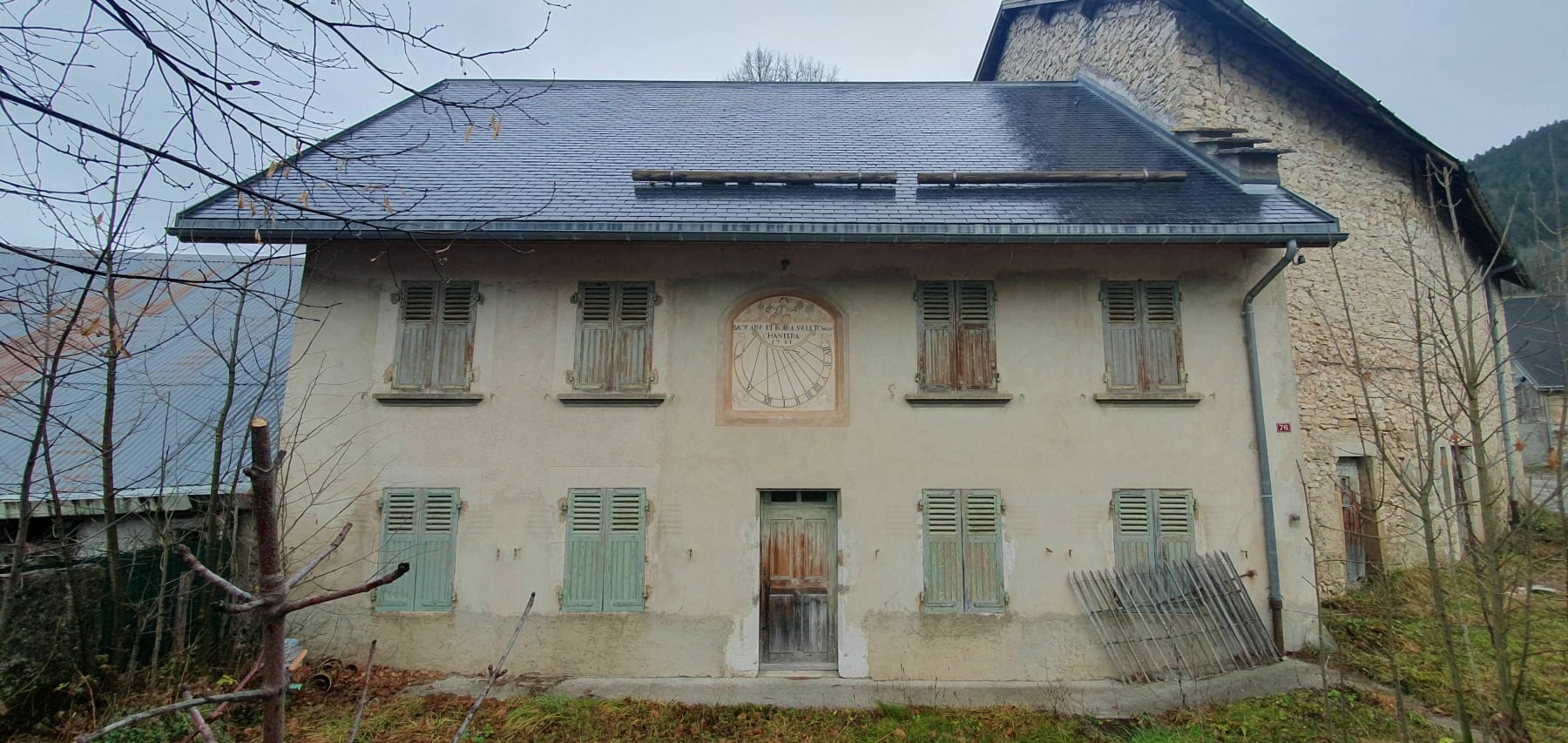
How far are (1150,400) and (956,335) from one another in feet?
6.26

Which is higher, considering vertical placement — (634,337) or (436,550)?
(634,337)

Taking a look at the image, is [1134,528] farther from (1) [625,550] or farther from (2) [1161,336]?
(1) [625,550]

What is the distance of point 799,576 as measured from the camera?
6707 millimetres

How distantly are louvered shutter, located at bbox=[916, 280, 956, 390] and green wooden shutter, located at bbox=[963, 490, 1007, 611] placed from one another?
1.10 m

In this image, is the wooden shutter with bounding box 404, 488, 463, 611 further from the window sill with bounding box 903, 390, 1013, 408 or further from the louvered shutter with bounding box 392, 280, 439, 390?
the window sill with bounding box 903, 390, 1013, 408

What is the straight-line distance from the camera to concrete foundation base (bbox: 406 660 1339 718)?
5.93 meters

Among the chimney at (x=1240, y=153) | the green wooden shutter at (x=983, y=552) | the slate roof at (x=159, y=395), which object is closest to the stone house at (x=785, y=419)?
the green wooden shutter at (x=983, y=552)

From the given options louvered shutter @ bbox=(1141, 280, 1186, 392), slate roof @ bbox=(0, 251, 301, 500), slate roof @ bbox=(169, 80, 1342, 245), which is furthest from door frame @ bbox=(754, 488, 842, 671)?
slate roof @ bbox=(0, 251, 301, 500)

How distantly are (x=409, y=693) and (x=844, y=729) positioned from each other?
12.1 ft

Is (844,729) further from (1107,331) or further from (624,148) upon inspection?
(624,148)

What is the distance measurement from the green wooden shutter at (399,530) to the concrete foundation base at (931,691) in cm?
99

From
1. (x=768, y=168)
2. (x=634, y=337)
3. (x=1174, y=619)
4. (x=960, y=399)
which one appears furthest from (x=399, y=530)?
(x=1174, y=619)

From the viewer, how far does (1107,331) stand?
22.7ft

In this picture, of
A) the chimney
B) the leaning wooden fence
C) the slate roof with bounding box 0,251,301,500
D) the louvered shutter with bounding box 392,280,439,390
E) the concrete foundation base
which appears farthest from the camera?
the chimney
